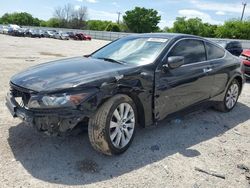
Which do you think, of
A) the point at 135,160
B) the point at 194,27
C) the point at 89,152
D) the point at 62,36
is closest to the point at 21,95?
the point at 89,152

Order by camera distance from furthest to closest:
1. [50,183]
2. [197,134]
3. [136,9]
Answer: [136,9] < [197,134] < [50,183]

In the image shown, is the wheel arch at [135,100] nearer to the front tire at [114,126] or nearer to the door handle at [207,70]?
the front tire at [114,126]

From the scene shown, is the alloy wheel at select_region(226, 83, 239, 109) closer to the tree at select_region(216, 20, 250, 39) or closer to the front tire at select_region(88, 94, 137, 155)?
the front tire at select_region(88, 94, 137, 155)

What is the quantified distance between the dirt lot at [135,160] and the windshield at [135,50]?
117 centimetres

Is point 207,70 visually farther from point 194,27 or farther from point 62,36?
point 194,27

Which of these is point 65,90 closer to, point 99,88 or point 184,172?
point 99,88

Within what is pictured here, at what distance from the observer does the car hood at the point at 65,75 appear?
3582 mm

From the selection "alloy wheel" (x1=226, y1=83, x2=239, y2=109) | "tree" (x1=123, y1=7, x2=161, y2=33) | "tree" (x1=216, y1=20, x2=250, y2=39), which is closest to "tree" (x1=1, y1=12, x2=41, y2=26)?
"tree" (x1=123, y1=7, x2=161, y2=33)

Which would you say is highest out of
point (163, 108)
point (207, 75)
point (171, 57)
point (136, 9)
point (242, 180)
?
point (136, 9)

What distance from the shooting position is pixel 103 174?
11.6ft

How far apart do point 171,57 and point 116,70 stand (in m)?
0.92

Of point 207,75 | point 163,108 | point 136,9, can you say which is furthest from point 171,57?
point 136,9

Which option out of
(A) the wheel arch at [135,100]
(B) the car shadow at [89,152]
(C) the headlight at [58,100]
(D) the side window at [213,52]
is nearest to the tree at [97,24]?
(D) the side window at [213,52]

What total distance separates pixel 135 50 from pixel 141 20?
80.9 m
